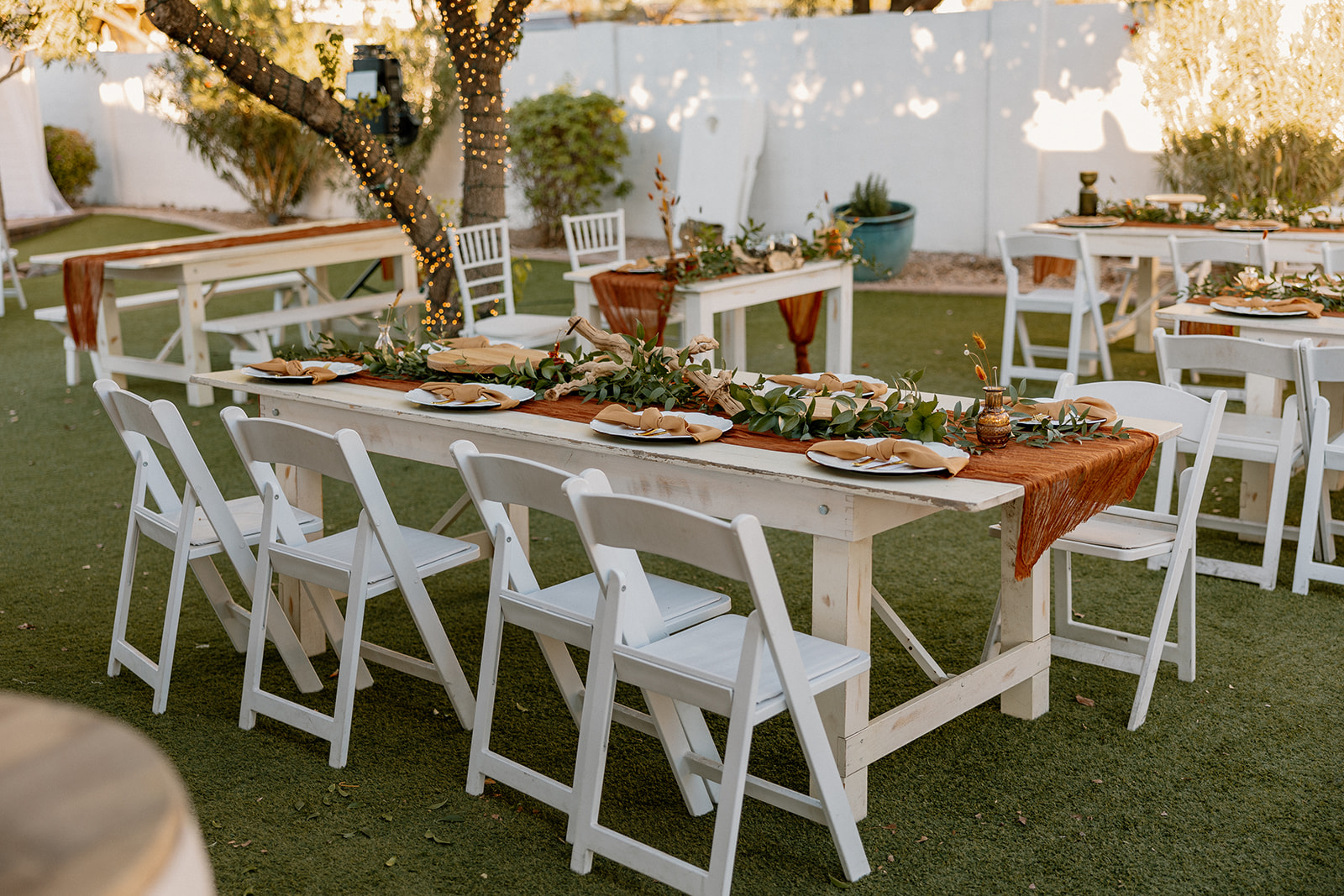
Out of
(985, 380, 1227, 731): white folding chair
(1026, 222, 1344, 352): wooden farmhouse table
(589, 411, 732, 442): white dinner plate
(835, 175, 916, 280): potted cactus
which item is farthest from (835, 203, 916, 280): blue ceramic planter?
(589, 411, 732, 442): white dinner plate

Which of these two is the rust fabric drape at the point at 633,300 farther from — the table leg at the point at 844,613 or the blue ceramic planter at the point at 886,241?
the blue ceramic planter at the point at 886,241

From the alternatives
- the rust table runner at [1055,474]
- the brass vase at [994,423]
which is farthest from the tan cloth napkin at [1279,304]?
the brass vase at [994,423]

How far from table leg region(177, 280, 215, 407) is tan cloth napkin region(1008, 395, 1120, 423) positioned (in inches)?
198

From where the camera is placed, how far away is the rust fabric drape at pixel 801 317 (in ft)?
21.7

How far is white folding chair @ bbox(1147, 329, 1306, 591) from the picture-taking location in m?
3.55

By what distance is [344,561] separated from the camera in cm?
288

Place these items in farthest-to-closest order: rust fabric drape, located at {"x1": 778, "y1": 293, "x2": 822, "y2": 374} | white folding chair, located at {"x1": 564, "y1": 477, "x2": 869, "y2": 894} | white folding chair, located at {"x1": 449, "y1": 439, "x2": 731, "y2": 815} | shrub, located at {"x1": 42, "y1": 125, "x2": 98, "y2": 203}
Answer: shrub, located at {"x1": 42, "y1": 125, "x2": 98, "y2": 203}, rust fabric drape, located at {"x1": 778, "y1": 293, "x2": 822, "y2": 374}, white folding chair, located at {"x1": 449, "y1": 439, "x2": 731, "y2": 815}, white folding chair, located at {"x1": 564, "y1": 477, "x2": 869, "y2": 894}

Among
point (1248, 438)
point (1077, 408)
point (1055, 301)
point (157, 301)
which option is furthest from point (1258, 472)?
point (157, 301)

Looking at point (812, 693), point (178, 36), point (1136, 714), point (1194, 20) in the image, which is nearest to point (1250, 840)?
point (1136, 714)

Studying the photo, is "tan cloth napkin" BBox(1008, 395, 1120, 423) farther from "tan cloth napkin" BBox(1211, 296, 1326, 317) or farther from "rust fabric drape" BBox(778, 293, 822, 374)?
"rust fabric drape" BBox(778, 293, 822, 374)

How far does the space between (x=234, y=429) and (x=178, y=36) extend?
3360 millimetres

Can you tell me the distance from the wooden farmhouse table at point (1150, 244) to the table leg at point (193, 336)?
4.63 metres

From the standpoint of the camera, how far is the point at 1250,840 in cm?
244

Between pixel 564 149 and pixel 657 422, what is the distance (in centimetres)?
945
